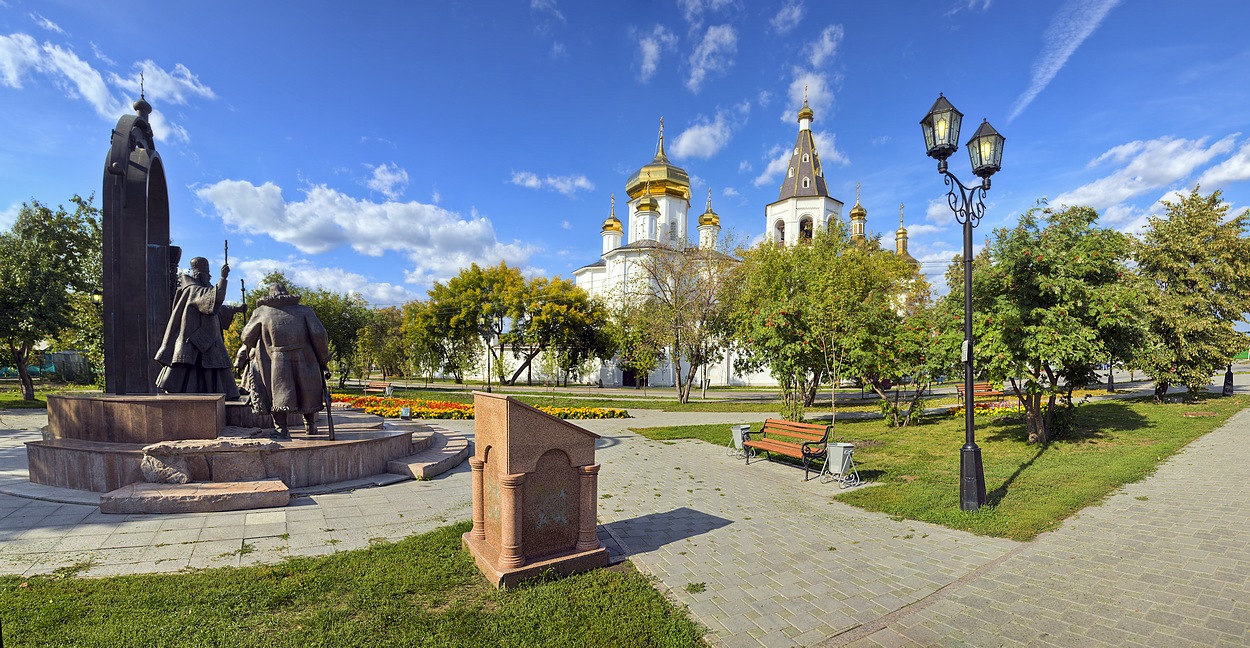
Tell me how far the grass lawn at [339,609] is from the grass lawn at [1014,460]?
448 centimetres

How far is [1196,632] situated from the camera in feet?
11.9

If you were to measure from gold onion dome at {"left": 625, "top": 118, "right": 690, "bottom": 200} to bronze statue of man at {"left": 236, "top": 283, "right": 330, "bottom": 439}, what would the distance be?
47464mm

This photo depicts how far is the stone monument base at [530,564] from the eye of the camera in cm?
435

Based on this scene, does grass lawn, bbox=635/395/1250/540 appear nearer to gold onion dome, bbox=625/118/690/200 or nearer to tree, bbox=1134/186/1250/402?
tree, bbox=1134/186/1250/402

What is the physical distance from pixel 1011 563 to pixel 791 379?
36.4 ft

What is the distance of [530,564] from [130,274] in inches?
379

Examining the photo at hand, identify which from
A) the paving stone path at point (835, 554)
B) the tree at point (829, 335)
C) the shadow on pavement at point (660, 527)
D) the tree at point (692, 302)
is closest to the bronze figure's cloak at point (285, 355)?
the paving stone path at point (835, 554)

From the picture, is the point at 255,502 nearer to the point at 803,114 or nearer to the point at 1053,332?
the point at 1053,332

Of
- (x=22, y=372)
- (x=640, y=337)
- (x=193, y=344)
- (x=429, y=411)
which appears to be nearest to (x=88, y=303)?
(x=22, y=372)

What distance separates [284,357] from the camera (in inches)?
307

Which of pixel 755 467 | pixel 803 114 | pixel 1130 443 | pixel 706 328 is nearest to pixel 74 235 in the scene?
pixel 706 328

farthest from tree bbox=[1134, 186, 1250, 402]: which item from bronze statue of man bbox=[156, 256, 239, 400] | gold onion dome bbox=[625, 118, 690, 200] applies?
gold onion dome bbox=[625, 118, 690, 200]

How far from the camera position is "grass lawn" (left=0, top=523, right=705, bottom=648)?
349cm

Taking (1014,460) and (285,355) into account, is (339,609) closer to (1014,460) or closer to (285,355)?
(285,355)
